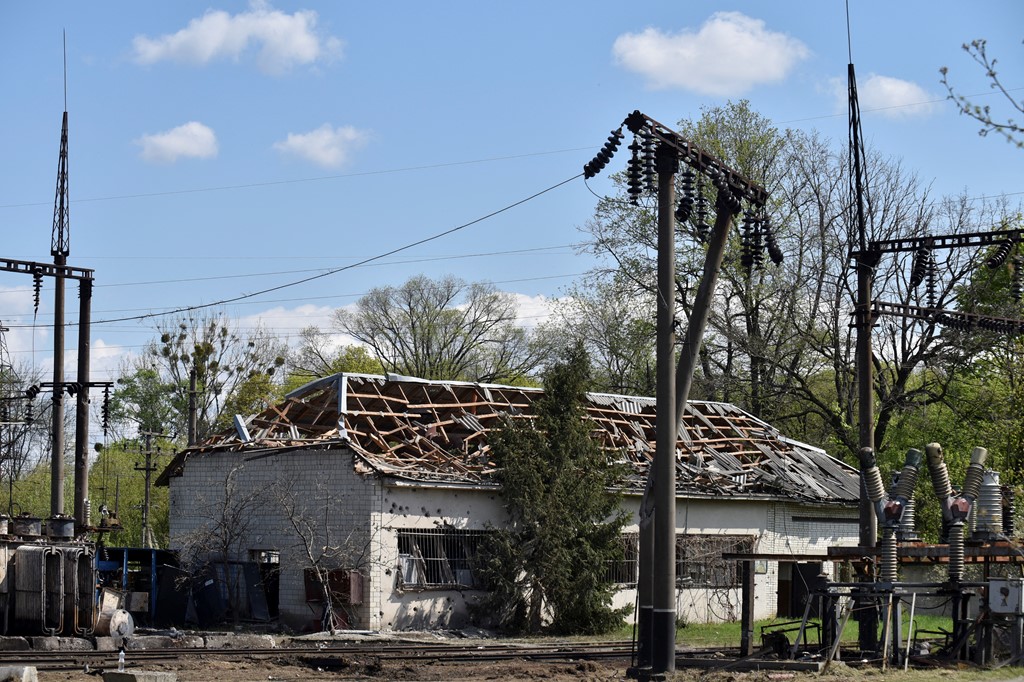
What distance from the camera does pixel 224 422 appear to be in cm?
6150

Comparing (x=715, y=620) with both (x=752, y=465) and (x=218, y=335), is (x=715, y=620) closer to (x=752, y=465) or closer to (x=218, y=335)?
(x=752, y=465)

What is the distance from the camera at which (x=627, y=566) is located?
32.2 metres

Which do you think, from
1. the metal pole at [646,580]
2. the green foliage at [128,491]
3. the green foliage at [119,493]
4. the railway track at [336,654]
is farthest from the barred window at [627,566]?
the green foliage at [119,493]

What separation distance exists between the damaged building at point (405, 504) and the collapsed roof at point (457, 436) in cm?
5

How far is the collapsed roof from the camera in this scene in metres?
29.6

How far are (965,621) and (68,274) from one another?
23814 mm

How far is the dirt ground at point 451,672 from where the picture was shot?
17094 mm

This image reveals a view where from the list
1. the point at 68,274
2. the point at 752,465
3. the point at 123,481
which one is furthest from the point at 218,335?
the point at 752,465

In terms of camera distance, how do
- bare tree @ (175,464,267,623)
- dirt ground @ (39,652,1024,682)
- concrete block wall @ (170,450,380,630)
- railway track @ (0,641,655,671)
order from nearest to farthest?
dirt ground @ (39,652,1024,682)
railway track @ (0,641,655,671)
concrete block wall @ (170,450,380,630)
bare tree @ (175,464,267,623)

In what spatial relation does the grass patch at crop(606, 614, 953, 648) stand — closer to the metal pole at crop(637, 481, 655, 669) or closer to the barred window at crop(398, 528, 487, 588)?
the barred window at crop(398, 528, 487, 588)

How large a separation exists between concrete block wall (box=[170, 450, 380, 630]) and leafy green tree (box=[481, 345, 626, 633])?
3.16 meters

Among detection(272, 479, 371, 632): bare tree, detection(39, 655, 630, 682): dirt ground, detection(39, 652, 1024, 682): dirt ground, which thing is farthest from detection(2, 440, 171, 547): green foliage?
detection(39, 652, 1024, 682): dirt ground

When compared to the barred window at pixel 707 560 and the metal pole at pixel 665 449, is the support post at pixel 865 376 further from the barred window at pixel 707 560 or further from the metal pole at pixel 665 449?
the metal pole at pixel 665 449

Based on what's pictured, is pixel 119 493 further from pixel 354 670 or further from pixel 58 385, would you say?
pixel 354 670
